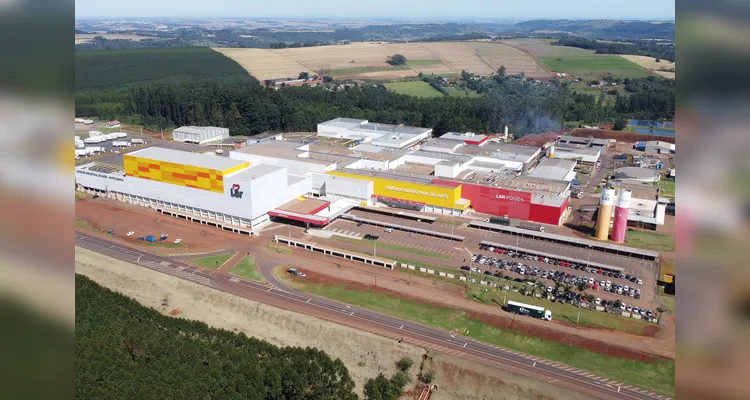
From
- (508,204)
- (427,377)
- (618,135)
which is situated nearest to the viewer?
(427,377)

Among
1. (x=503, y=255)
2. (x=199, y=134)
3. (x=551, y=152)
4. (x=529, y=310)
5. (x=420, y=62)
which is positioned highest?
(x=420, y=62)

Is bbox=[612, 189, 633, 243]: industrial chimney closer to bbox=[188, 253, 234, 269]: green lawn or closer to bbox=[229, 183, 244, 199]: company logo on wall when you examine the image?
bbox=[188, 253, 234, 269]: green lawn

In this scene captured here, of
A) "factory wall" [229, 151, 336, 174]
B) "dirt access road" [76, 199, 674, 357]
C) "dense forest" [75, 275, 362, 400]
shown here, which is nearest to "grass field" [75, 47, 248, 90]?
"factory wall" [229, 151, 336, 174]

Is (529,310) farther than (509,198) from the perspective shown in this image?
No

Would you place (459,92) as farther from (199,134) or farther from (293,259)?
(293,259)

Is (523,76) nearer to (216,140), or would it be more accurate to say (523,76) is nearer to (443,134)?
(443,134)

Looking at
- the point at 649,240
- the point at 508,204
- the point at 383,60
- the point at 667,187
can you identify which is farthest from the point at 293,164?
the point at 383,60
